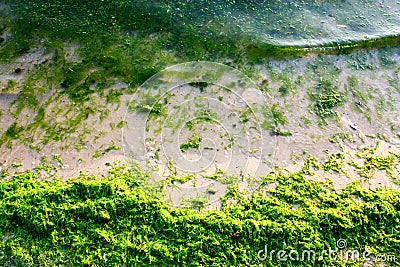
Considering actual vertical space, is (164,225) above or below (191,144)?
below

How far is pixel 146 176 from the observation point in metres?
4.32

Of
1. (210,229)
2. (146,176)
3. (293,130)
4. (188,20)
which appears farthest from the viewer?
(188,20)

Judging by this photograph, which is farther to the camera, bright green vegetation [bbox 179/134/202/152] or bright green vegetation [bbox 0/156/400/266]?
bright green vegetation [bbox 179/134/202/152]

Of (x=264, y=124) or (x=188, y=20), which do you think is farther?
(x=188, y=20)

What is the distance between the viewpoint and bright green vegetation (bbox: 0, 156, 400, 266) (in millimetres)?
3750

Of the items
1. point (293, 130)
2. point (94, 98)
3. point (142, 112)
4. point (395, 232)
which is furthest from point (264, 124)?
point (94, 98)

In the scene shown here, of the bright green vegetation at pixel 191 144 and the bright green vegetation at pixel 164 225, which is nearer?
the bright green vegetation at pixel 164 225

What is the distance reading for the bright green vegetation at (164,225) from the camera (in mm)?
3750

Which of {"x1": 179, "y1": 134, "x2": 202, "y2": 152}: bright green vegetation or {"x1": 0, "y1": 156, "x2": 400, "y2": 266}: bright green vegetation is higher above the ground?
{"x1": 179, "y1": 134, "x2": 202, "y2": 152}: bright green vegetation

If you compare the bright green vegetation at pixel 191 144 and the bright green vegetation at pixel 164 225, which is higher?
the bright green vegetation at pixel 191 144

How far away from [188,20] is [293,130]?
2.29 meters

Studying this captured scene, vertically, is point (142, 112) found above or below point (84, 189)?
above

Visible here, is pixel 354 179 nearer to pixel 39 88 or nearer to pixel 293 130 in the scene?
pixel 293 130

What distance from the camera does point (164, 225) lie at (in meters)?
3.91
